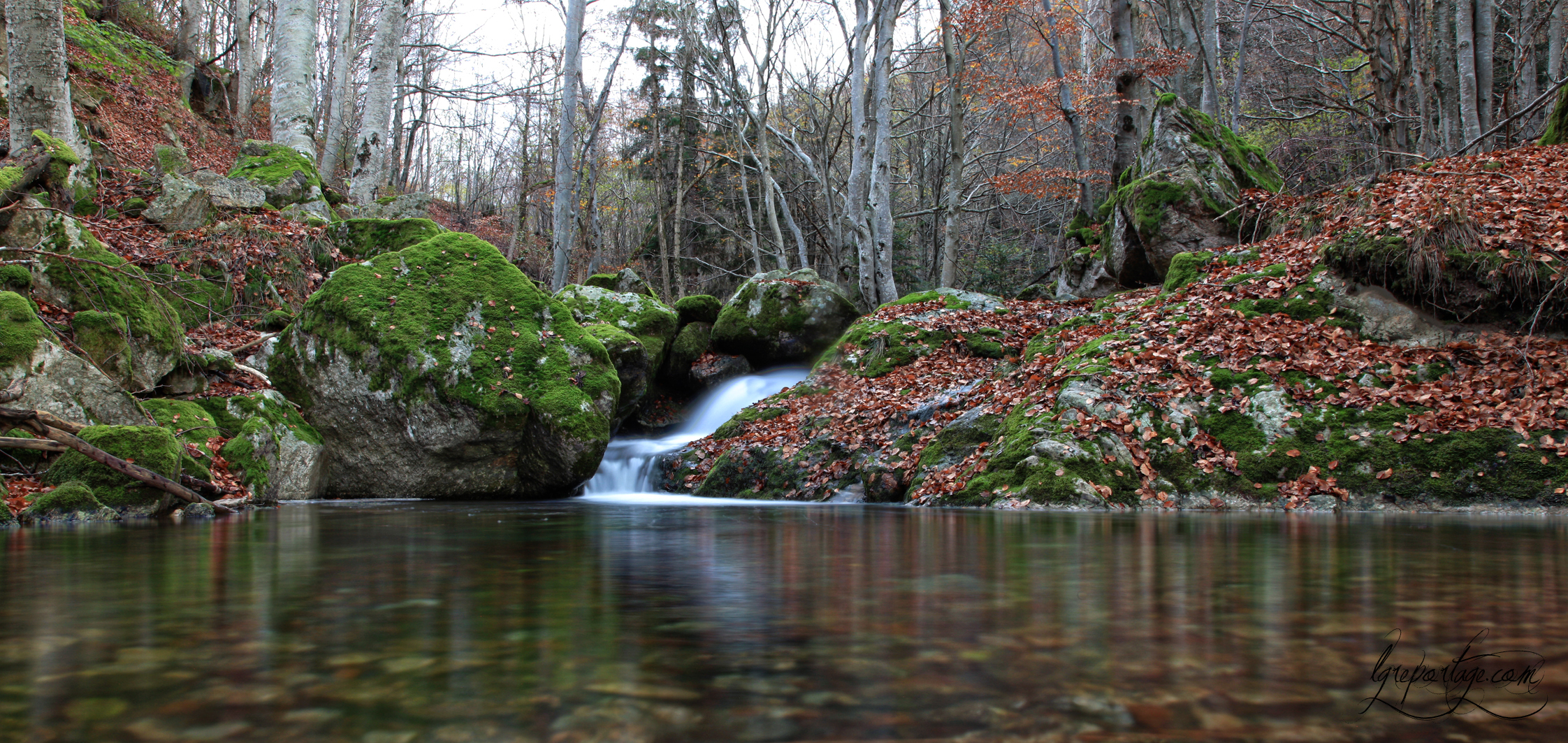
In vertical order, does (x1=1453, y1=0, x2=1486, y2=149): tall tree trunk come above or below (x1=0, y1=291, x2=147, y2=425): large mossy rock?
above

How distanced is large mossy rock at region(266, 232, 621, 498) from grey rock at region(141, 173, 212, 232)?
3.38 m

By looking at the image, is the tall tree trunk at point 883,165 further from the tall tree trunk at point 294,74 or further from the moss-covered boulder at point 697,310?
the tall tree trunk at point 294,74

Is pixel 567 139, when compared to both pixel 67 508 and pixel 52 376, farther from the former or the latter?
pixel 67 508

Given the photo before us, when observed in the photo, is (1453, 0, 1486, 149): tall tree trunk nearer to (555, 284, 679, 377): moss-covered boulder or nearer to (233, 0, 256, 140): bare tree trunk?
(555, 284, 679, 377): moss-covered boulder

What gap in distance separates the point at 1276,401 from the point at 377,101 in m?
15.7

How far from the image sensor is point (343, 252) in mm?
12117

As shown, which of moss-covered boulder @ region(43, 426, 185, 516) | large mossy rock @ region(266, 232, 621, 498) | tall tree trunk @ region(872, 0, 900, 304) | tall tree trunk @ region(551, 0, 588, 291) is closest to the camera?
moss-covered boulder @ region(43, 426, 185, 516)

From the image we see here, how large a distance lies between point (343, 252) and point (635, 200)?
67.9ft

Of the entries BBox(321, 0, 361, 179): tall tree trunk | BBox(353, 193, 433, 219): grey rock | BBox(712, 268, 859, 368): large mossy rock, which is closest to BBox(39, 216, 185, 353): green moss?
BBox(353, 193, 433, 219): grey rock

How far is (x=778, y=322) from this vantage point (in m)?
14.6

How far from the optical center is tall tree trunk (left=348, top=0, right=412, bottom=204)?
1519cm

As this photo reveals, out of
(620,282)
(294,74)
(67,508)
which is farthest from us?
(620,282)

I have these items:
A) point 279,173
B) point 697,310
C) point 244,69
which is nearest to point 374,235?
point 279,173

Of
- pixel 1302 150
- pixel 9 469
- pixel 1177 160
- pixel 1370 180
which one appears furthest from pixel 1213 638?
pixel 1302 150
